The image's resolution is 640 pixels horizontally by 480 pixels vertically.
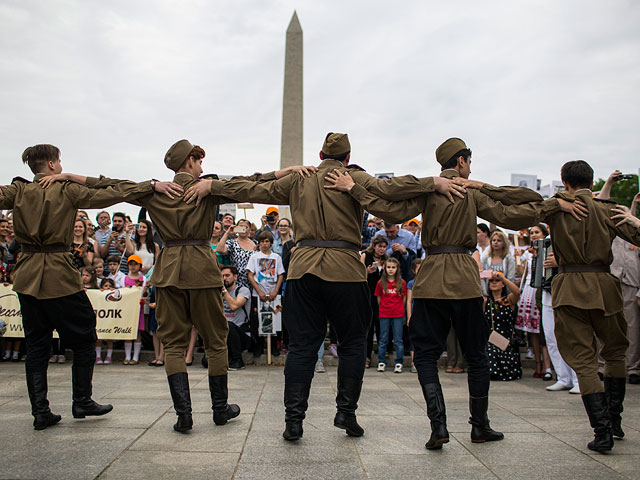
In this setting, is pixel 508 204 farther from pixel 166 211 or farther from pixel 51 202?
pixel 51 202

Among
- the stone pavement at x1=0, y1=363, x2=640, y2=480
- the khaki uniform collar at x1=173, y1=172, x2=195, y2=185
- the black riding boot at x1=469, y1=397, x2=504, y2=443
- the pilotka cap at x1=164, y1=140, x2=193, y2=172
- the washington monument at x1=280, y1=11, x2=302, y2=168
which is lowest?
the stone pavement at x1=0, y1=363, x2=640, y2=480

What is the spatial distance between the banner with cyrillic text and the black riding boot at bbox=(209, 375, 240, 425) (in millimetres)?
4943

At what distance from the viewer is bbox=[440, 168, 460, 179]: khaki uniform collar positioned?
14.8ft

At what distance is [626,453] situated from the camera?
13.2 feet

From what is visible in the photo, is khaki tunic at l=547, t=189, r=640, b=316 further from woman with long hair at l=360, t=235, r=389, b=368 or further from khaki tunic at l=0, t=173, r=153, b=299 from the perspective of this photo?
woman with long hair at l=360, t=235, r=389, b=368

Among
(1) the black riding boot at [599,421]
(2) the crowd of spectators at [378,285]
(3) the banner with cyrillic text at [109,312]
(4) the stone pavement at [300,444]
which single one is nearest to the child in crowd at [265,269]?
(2) the crowd of spectators at [378,285]

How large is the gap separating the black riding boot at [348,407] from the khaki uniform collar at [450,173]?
1.66 m

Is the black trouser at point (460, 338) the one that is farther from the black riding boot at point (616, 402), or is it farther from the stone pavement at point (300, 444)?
the black riding boot at point (616, 402)

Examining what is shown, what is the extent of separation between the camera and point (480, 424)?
4219 mm

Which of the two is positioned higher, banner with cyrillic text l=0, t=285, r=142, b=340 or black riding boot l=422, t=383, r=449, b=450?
banner with cyrillic text l=0, t=285, r=142, b=340

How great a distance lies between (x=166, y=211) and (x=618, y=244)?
5.97 meters

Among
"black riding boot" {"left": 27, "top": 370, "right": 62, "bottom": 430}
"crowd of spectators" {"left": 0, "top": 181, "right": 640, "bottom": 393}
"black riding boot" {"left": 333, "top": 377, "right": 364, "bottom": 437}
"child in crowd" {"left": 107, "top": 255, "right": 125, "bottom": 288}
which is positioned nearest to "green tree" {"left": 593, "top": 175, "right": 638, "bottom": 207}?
"crowd of spectators" {"left": 0, "top": 181, "right": 640, "bottom": 393}

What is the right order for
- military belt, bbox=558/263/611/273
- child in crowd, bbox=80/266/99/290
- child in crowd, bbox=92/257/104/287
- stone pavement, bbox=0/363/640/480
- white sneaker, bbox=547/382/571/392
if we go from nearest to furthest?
stone pavement, bbox=0/363/640/480 → military belt, bbox=558/263/611/273 → white sneaker, bbox=547/382/571/392 → child in crowd, bbox=80/266/99/290 → child in crowd, bbox=92/257/104/287

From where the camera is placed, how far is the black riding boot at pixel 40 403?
442cm
